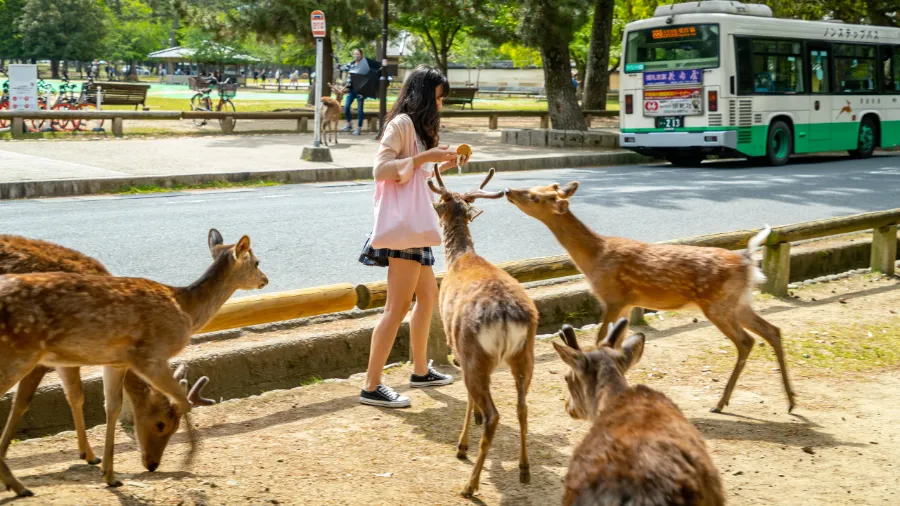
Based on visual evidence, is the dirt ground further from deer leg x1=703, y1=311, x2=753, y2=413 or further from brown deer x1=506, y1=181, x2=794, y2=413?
brown deer x1=506, y1=181, x2=794, y2=413

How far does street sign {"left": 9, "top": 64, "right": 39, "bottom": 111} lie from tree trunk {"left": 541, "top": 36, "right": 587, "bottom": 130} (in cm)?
1212

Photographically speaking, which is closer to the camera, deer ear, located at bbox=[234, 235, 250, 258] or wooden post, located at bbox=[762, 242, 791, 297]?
deer ear, located at bbox=[234, 235, 250, 258]

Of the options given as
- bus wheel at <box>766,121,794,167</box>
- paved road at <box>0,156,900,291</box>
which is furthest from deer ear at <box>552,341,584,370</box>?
bus wheel at <box>766,121,794,167</box>

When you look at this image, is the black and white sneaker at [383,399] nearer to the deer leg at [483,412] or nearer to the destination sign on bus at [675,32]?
the deer leg at [483,412]

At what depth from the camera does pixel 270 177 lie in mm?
17688

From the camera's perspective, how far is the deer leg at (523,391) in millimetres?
5172

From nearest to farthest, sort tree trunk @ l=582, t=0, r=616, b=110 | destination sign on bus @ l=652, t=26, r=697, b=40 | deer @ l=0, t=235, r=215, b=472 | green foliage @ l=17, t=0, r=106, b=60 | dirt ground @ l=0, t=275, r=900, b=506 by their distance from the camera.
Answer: dirt ground @ l=0, t=275, r=900, b=506, deer @ l=0, t=235, r=215, b=472, destination sign on bus @ l=652, t=26, r=697, b=40, tree trunk @ l=582, t=0, r=616, b=110, green foliage @ l=17, t=0, r=106, b=60

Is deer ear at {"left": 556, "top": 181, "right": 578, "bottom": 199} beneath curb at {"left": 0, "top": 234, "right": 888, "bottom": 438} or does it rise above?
above

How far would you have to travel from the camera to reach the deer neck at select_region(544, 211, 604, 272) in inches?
279

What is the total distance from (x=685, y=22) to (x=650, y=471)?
19.6 m

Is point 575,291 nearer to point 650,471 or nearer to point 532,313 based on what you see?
point 532,313

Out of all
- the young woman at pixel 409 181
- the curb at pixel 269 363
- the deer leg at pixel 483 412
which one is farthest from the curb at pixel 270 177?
the deer leg at pixel 483 412

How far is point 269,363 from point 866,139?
2176 centimetres

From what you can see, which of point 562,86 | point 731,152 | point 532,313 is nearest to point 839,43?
point 731,152
